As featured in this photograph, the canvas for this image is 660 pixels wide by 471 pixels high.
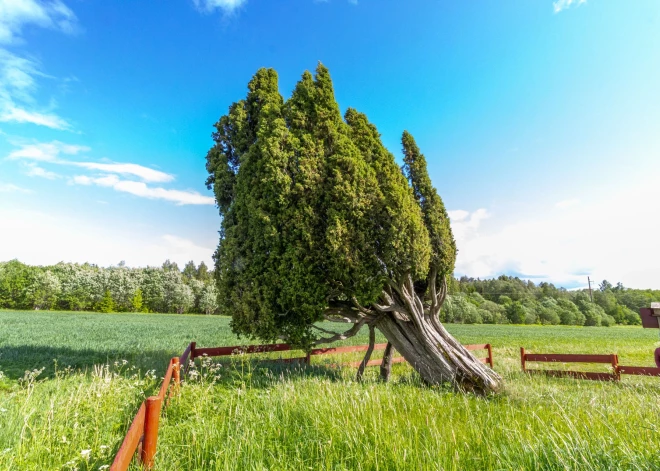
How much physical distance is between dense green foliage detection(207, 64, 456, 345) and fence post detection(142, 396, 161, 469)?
3.94m

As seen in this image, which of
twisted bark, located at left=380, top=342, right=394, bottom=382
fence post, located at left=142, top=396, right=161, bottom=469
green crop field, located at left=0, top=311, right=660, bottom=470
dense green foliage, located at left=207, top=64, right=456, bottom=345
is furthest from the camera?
twisted bark, located at left=380, top=342, right=394, bottom=382

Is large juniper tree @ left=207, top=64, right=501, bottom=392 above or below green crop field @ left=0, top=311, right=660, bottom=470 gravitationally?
above

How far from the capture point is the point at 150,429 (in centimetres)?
293

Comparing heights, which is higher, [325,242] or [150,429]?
[325,242]

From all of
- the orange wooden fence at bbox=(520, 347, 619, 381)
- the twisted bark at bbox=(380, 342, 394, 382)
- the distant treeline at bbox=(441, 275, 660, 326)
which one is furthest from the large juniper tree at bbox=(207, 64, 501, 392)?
the distant treeline at bbox=(441, 275, 660, 326)

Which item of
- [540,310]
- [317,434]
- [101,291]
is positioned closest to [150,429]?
[317,434]

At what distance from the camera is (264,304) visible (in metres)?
6.98

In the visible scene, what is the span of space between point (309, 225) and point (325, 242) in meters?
0.55

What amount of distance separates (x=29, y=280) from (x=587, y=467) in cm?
8850

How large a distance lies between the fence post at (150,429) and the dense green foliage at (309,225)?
3939 millimetres

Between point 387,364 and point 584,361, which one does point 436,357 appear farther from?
point 584,361

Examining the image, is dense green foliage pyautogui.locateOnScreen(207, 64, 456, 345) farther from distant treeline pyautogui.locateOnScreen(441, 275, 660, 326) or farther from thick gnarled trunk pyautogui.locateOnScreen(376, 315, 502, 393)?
distant treeline pyautogui.locateOnScreen(441, 275, 660, 326)

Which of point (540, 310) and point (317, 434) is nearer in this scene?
point (317, 434)

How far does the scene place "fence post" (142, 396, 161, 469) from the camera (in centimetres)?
288
